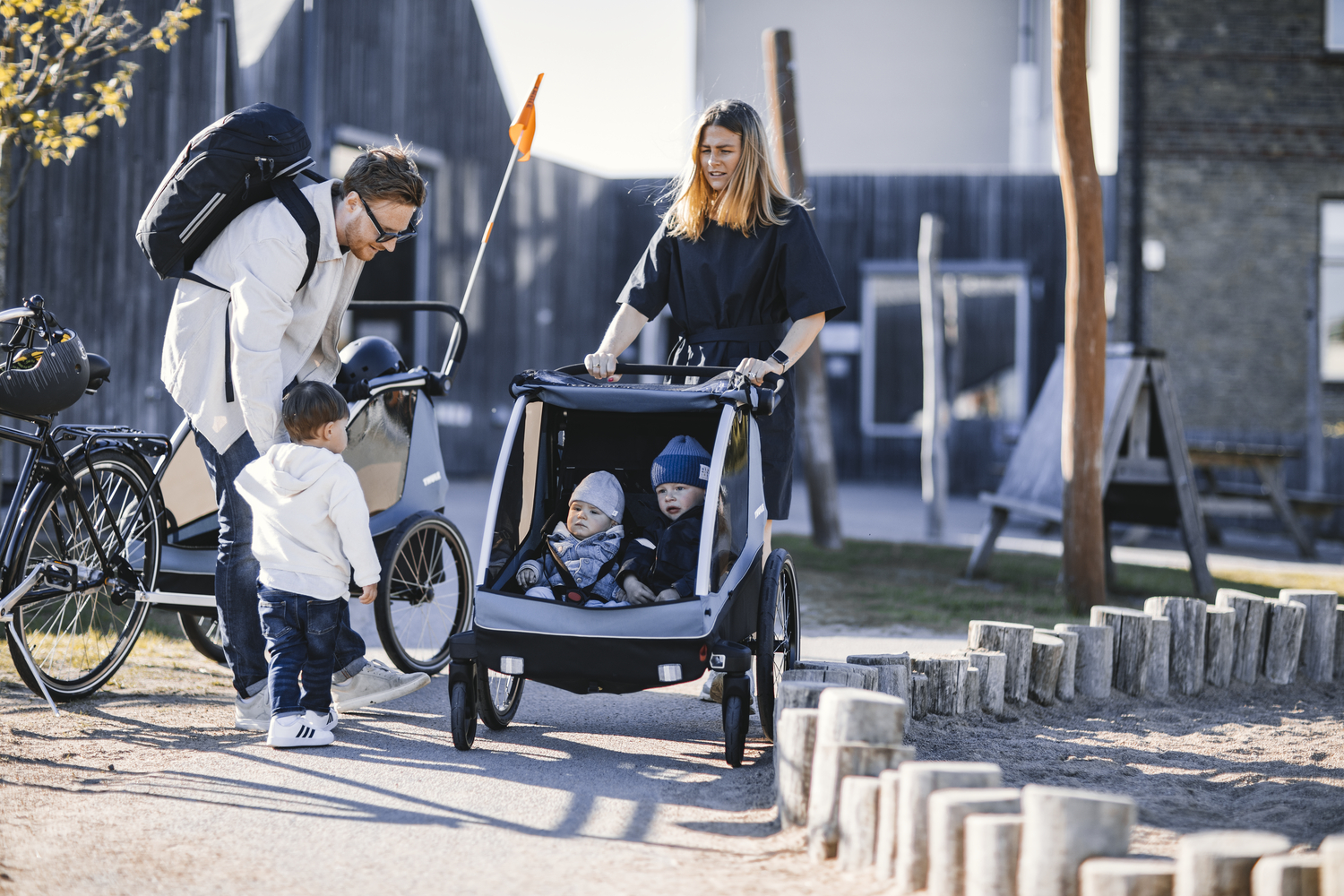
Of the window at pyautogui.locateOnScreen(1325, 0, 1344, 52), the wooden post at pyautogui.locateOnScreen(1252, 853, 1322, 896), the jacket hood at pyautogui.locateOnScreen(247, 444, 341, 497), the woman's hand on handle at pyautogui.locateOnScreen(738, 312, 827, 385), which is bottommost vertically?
the wooden post at pyautogui.locateOnScreen(1252, 853, 1322, 896)

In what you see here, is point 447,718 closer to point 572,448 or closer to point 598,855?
point 572,448

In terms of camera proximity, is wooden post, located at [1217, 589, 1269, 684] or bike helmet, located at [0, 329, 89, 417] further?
wooden post, located at [1217, 589, 1269, 684]

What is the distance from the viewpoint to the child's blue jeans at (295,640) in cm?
367

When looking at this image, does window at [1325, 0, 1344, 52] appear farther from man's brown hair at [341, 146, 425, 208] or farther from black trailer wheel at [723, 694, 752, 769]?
black trailer wheel at [723, 694, 752, 769]

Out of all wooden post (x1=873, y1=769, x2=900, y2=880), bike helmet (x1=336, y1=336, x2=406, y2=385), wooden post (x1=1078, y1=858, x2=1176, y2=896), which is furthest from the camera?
bike helmet (x1=336, y1=336, x2=406, y2=385)

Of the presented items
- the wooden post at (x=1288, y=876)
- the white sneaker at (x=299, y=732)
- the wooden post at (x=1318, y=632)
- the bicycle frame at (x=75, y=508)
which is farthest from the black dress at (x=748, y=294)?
the wooden post at (x=1318, y=632)

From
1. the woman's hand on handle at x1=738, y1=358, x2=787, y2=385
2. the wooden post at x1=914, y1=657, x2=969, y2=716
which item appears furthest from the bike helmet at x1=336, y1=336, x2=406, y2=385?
the wooden post at x1=914, y1=657, x2=969, y2=716

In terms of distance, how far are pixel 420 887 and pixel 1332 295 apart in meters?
16.7

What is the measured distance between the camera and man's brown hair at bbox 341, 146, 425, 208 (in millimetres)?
3824

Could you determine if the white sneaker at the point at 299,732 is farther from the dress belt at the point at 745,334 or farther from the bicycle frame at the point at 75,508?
the dress belt at the point at 745,334

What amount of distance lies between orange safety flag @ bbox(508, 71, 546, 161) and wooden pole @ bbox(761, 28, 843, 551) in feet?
14.1

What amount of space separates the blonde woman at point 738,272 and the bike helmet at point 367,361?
1000mm

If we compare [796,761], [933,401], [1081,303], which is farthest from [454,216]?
[796,761]

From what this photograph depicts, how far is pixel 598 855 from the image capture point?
2.79 meters
